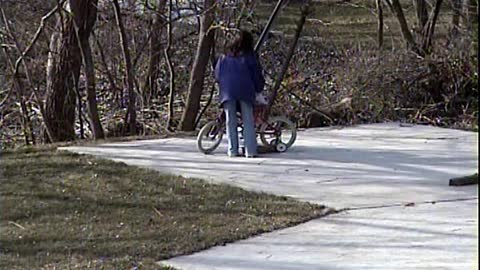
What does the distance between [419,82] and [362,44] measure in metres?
2.55

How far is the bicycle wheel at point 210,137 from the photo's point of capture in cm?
1096

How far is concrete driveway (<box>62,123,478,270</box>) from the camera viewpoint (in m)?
6.45

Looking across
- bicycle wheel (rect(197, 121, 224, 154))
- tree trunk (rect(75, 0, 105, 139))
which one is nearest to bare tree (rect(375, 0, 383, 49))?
tree trunk (rect(75, 0, 105, 139))

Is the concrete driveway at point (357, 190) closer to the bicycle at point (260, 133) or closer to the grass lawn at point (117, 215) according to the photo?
the bicycle at point (260, 133)

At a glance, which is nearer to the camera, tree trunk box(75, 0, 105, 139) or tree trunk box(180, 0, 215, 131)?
tree trunk box(75, 0, 105, 139)

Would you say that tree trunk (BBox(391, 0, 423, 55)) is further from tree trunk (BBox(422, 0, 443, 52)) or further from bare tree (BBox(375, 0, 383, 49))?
bare tree (BBox(375, 0, 383, 49))

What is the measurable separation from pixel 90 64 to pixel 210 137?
438cm

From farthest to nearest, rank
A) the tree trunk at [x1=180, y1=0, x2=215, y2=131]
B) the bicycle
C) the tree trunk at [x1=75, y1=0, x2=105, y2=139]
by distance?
the tree trunk at [x1=180, y1=0, x2=215, y2=131], the tree trunk at [x1=75, y1=0, x2=105, y2=139], the bicycle

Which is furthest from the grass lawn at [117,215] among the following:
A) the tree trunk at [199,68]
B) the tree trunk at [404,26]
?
the tree trunk at [404,26]

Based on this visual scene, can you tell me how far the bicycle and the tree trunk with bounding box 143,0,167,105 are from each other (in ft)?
18.0

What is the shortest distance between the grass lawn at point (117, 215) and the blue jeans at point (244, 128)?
1.12 meters

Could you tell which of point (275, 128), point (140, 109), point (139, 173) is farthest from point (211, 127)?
point (140, 109)

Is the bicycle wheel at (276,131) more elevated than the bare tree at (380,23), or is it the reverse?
the bare tree at (380,23)

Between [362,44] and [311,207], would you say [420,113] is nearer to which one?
[362,44]
